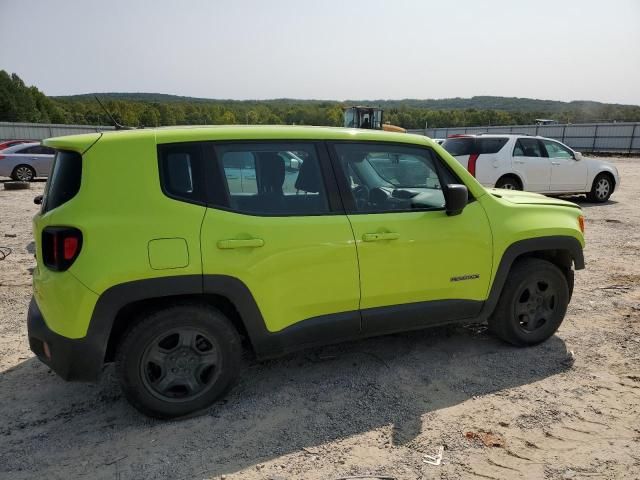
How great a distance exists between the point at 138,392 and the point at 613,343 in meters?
3.83

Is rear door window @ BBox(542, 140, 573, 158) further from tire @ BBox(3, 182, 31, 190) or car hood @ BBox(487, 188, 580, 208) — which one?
tire @ BBox(3, 182, 31, 190)

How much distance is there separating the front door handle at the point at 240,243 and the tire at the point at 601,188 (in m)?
12.2

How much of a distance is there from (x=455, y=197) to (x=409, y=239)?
0.45 metres

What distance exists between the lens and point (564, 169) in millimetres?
11938

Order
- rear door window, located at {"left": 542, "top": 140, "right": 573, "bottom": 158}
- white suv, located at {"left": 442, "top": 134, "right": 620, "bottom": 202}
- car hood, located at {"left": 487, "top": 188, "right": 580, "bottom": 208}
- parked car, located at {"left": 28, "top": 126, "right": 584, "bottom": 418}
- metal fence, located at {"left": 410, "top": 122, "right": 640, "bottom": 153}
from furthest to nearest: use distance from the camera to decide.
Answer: metal fence, located at {"left": 410, "top": 122, "right": 640, "bottom": 153}, rear door window, located at {"left": 542, "top": 140, "right": 573, "bottom": 158}, white suv, located at {"left": 442, "top": 134, "right": 620, "bottom": 202}, car hood, located at {"left": 487, "top": 188, "right": 580, "bottom": 208}, parked car, located at {"left": 28, "top": 126, "right": 584, "bottom": 418}

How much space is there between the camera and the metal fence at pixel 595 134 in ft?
121

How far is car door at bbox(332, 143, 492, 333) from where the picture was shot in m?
3.38

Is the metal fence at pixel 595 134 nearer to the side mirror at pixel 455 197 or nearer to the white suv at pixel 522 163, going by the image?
the white suv at pixel 522 163

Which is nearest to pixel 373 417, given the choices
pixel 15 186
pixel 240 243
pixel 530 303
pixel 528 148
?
pixel 240 243

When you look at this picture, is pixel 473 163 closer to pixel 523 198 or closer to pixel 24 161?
pixel 523 198

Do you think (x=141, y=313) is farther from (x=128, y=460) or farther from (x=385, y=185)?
(x=385, y=185)

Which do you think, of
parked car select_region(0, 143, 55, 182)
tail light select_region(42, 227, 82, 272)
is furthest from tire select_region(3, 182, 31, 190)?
tail light select_region(42, 227, 82, 272)

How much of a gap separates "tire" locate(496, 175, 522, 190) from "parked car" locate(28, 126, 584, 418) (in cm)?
791

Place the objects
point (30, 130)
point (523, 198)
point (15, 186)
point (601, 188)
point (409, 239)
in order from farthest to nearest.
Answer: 1. point (30, 130)
2. point (15, 186)
3. point (601, 188)
4. point (523, 198)
5. point (409, 239)
